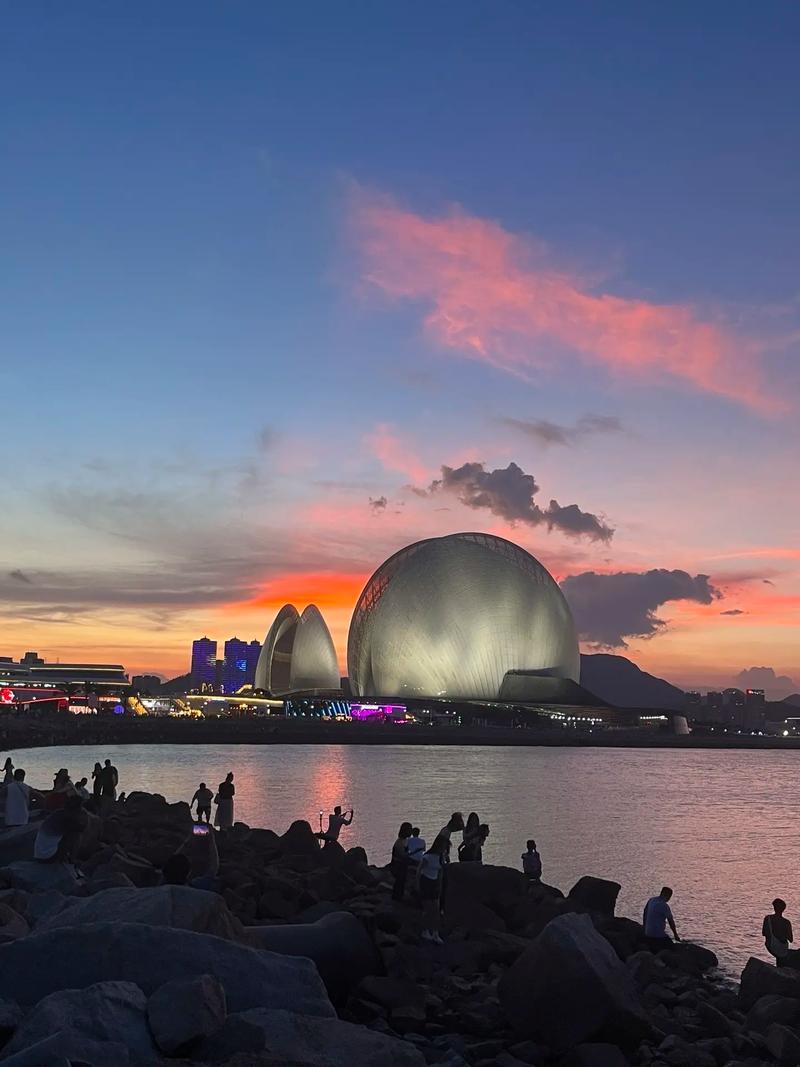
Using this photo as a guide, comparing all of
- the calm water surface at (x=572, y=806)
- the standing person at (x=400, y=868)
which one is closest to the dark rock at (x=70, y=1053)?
the standing person at (x=400, y=868)

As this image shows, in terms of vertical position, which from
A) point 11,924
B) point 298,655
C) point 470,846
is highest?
point 298,655

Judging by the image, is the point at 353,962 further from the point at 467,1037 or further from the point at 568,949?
the point at 568,949

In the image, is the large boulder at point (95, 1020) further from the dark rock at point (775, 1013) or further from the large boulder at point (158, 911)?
the dark rock at point (775, 1013)

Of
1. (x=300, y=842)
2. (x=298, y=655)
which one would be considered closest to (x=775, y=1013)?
(x=300, y=842)

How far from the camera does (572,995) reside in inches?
387

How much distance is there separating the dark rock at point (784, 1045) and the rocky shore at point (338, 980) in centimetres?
2

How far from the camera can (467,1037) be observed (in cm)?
996

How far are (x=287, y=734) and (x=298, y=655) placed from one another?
5506 centimetres

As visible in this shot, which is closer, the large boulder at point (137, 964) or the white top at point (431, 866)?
the large boulder at point (137, 964)

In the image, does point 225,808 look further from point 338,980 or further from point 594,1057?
point 594,1057

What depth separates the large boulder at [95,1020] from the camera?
248 inches

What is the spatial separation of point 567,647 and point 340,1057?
11882 centimetres

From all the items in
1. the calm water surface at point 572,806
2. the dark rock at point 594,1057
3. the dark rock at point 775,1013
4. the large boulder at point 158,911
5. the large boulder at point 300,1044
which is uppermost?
the large boulder at point 158,911

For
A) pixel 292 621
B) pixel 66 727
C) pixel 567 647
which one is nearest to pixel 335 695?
pixel 292 621
